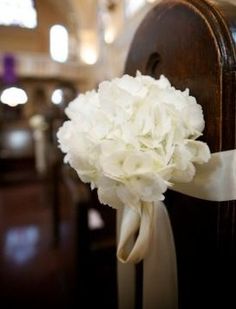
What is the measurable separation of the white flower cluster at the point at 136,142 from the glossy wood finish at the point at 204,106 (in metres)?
0.04

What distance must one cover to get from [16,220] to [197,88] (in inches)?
126

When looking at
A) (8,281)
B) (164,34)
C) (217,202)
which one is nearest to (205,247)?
(217,202)

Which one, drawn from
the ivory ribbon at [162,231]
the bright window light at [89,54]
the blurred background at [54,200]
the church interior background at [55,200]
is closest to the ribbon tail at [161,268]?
the ivory ribbon at [162,231]

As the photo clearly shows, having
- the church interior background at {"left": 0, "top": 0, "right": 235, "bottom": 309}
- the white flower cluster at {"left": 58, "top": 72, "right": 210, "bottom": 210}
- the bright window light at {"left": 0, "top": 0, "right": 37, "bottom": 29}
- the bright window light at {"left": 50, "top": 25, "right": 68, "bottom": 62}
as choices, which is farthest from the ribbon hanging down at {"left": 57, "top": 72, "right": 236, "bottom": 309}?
the bright window light at {"left": 50, "top": 25, "right": 68, "bottom": 62}

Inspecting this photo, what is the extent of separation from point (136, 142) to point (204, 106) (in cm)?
13

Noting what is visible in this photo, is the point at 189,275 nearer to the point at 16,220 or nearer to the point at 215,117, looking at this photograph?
the point at 215,117

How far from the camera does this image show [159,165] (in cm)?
A: 35

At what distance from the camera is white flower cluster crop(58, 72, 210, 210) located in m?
0.34

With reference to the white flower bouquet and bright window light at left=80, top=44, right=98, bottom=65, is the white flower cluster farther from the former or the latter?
Result: bright window light at left=80, top=44, right=98, bottom=65

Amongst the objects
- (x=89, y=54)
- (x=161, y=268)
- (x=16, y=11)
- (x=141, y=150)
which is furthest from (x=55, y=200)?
(x=89, y=54)

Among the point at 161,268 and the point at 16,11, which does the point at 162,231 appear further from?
the point at 16,11

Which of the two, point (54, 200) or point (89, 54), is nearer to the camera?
point (54, 200)

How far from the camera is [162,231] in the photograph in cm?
44

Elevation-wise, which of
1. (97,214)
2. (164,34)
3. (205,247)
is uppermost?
(164,34)
